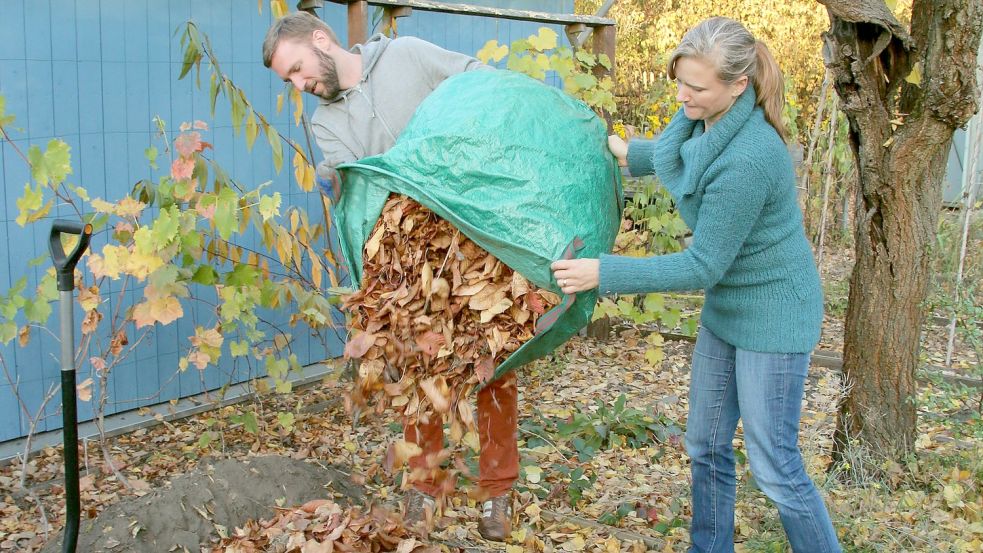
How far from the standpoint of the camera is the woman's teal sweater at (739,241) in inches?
86.4

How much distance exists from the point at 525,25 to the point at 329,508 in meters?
4.13

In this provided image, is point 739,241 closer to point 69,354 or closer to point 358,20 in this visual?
point 69,354

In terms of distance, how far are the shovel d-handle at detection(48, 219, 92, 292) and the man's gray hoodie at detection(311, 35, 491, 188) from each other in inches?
28.9

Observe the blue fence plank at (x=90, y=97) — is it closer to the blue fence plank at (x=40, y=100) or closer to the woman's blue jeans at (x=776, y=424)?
the blue fence plank at (x=40, y=100)

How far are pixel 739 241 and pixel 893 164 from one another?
1.16 metres

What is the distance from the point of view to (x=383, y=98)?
2.82 metres

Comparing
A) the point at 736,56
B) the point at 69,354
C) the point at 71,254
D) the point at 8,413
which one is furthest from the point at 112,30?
the point at 736,56

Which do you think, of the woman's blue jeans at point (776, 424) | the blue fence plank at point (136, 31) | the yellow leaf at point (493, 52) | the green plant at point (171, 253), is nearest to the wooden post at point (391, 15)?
the yellow leaf at point (493, 52)

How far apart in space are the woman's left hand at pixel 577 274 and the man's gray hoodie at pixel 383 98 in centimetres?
84

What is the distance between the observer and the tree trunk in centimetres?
297

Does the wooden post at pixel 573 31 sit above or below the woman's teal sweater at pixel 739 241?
above

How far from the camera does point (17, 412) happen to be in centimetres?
379

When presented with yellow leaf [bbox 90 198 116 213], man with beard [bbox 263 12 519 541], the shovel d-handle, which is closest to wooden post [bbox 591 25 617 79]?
man with beard [bbox 263 12 519 541]

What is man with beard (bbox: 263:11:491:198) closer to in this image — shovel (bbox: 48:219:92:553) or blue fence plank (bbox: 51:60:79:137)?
shovel (bbox: 48:219:92:553)
